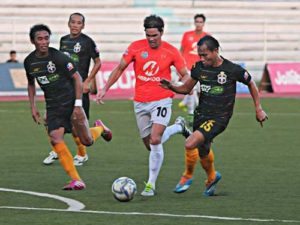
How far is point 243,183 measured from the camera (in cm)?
1470

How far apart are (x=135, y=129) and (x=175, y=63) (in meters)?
8.46

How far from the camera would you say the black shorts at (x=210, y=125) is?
1317 centimetres

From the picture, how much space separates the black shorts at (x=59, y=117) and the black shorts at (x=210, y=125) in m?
1.87

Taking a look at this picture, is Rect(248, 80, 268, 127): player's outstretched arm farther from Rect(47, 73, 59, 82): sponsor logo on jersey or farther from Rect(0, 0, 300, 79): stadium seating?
Rect(0, 0, 300, 79): stadium seating

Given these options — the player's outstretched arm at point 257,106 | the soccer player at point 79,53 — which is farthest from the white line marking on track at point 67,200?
the soccer player at point 79,53

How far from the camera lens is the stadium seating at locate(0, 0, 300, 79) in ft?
121

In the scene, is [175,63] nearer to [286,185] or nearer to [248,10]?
[286,185]

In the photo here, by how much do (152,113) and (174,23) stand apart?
80.0ft

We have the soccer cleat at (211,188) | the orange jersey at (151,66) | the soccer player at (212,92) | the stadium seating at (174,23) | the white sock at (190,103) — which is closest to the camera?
the soccer player at (212,92)

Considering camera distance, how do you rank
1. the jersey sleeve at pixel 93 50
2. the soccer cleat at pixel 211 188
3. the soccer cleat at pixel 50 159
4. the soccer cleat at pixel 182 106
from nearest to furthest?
1. the soccer cleat at pixel 211 188
2. the soccer cleat at pixel 50 159
3. the jersey sleeve at pixel 93 50
4. the soccer cleat at pixel 182 106

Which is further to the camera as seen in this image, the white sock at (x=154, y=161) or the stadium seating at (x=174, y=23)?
the stadium seating at (x=174, y=23)

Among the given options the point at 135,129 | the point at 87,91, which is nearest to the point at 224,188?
the point at 87,91

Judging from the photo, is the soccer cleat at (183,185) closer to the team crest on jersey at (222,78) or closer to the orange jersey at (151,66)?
the orange jersey at (151,66)

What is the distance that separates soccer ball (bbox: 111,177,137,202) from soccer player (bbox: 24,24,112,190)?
1130 millimetres
